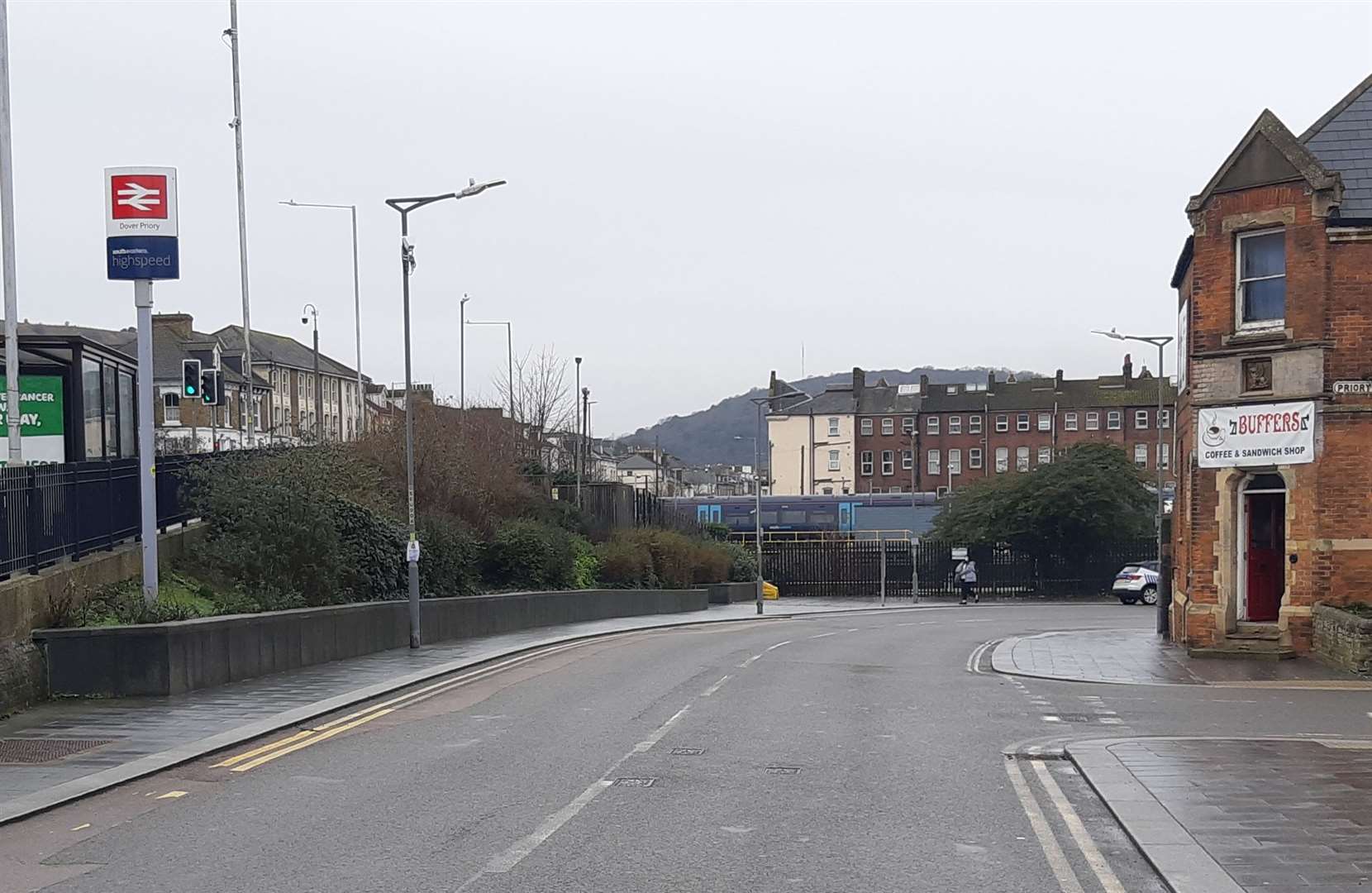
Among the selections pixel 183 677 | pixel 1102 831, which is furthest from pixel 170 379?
pixel 1102 831

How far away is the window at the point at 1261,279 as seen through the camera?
2359 centimetres

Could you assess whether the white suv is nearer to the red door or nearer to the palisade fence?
the palisade fence

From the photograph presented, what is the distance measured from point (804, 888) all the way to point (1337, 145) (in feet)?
68.5

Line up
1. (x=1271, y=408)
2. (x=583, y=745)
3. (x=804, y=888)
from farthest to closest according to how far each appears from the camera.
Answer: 1. (x=1271, y=408)
2. (x=583, y=745)
3. (x=804, y=888)

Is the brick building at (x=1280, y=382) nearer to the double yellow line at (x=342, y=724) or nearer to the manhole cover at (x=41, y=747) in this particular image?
the double yellow line at (x=342, y=724)

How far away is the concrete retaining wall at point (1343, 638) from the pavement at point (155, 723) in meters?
13.3

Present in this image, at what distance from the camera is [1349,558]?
22.8 metres

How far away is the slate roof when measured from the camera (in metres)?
23.2

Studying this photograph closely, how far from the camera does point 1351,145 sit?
24250mm

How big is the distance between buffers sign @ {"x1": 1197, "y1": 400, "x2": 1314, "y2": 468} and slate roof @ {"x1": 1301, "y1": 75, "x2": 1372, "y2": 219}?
11.1 ft

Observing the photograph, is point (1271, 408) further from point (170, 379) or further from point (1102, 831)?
point (170, 379)

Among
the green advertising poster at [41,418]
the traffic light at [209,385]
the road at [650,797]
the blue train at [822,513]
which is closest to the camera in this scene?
the road at [650,797]

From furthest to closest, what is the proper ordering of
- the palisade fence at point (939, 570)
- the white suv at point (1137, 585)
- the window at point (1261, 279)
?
1. the palisade fence at point (939, 570)
2. the white suv at point (1137, 585)
3. the window at point (1261, 279)

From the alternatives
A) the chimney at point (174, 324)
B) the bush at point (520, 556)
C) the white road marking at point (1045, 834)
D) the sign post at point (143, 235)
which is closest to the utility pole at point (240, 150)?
the bush at point (520, 556)
